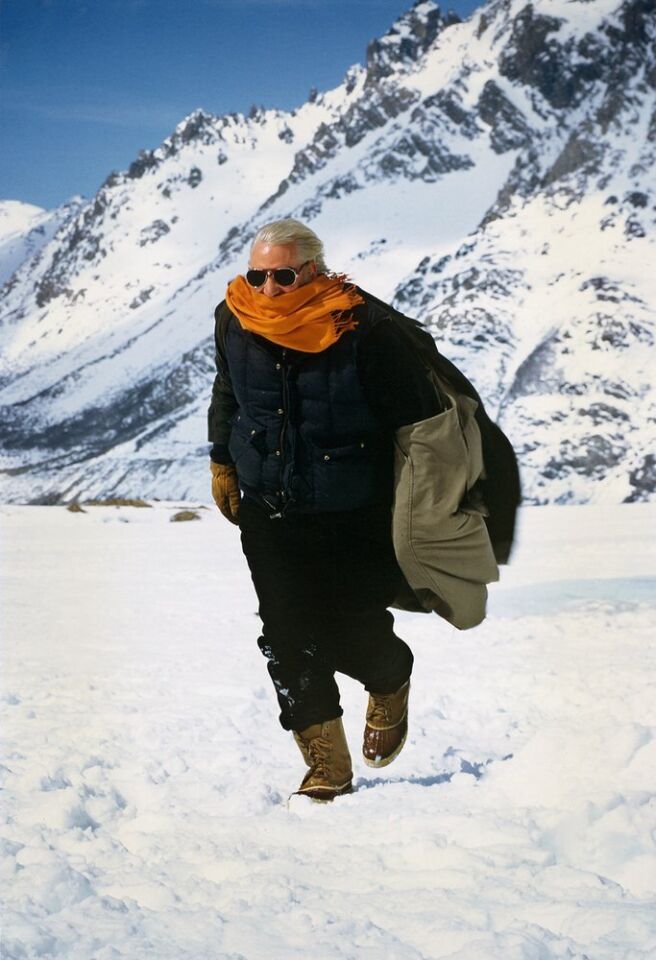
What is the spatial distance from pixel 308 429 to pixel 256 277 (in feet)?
1.85

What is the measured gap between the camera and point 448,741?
5.02m

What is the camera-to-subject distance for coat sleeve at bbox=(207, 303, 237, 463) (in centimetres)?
425

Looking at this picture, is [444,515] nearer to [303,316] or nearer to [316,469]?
[316,469]

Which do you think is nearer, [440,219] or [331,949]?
[331,949]

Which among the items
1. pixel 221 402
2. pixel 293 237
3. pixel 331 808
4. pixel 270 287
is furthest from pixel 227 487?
pixel 331 808

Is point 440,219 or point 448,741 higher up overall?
point 440,219

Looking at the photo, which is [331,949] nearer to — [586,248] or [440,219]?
[586,248]

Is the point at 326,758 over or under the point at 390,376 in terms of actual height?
under

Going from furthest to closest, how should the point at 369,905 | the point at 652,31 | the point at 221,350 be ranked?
the point at 652,31, the point at 221,350, the point at 369,905

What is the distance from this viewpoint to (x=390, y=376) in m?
3.91

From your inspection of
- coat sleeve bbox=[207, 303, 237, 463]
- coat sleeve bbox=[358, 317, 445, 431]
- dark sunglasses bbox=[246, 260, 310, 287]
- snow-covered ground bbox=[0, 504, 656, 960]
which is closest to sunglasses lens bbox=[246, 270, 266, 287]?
dark sunglasses bbox=[246, 260, 310, 287]

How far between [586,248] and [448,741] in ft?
452

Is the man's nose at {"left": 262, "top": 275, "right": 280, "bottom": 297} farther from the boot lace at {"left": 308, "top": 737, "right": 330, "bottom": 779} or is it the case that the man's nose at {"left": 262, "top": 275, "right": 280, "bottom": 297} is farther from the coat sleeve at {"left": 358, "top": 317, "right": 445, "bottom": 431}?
the boot lace at {"left": 308, "top": 737, "right": 330, "bottom": 779}

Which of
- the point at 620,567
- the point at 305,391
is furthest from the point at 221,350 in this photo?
the point at 620,567
